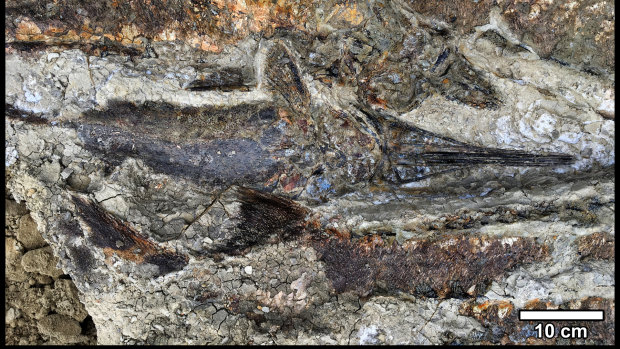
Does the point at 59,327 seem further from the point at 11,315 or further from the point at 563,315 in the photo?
the point at 563,315

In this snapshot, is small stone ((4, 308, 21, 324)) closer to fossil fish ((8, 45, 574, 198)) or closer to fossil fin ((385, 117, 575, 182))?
fossil fish ((8, 45, 574, 198))

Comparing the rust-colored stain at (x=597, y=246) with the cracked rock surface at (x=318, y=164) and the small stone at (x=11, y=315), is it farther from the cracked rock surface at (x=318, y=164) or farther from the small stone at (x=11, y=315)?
the small stone at (x=11, y=315)

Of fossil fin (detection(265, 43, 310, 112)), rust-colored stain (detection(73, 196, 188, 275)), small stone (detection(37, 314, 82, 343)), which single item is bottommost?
small stone (detection(37, 314, 82, 343))

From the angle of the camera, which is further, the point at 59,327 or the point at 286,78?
the point at 59,327

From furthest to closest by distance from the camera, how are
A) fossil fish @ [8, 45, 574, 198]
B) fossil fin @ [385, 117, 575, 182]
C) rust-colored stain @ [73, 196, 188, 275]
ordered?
fossil fin @ [385, 117, 575, 182] → fossil fish @ [8, 45, 574, 198] → rust-colored stain @ [73, 196, 188, 275]

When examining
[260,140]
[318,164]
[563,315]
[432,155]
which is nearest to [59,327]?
[260,140]

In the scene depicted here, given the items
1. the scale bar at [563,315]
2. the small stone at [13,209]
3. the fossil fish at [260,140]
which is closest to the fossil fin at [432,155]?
the fossil fish at [260,140]

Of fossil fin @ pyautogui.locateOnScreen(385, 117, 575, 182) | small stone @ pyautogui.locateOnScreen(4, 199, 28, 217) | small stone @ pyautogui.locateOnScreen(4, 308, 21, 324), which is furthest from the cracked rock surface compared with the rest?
small stone @ pyautogui.locateOnScreen(4, 308, 21, 324)
